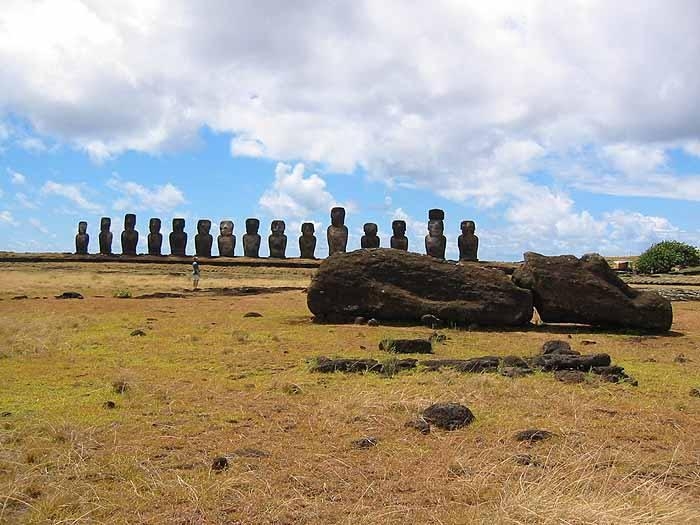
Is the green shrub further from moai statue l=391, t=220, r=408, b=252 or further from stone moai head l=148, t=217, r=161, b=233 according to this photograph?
stone moai head l=148, t=217, r=161, b=233

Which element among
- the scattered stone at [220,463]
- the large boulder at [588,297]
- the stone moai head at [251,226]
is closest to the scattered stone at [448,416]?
the scattered stone at [220,463]

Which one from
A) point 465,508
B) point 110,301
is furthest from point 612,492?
point 110,301

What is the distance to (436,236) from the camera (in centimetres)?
5909

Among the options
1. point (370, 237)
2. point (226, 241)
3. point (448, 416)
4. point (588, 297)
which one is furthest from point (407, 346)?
point (226, 241)

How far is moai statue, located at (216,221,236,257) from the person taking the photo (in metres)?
61.7

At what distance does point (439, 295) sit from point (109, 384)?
1067 centimetres

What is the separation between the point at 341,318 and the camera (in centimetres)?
2005

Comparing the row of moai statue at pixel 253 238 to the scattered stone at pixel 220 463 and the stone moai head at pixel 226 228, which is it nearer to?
the stone moai head at pixel 226 228

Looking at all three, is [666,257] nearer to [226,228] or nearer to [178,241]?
[226,228]

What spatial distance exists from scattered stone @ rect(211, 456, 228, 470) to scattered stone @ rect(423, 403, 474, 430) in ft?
8.81

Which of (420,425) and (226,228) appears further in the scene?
(226,228)

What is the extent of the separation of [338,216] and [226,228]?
9678 mm

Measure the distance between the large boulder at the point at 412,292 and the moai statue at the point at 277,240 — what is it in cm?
4048

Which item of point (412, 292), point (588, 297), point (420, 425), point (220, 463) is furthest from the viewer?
point (412, 292)
